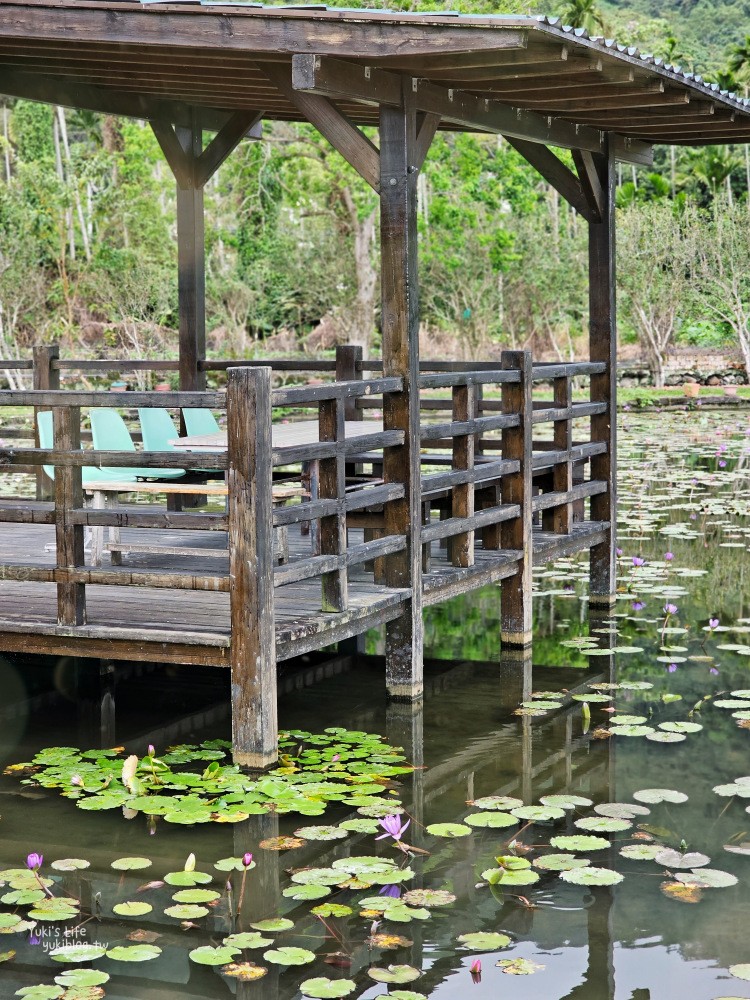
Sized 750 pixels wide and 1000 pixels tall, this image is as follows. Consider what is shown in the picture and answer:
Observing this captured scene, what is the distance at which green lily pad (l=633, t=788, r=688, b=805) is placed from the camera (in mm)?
4852

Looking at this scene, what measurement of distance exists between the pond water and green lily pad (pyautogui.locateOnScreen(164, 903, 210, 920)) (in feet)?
0.06

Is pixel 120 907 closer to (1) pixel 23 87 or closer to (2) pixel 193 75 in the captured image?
(2) pixel 193 75

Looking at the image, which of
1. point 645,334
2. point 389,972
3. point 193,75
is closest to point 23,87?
point 193,75

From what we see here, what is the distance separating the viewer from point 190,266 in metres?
8.93

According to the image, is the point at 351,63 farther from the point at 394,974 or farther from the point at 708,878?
the point at 394,974

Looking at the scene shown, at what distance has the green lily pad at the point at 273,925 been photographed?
3736mm

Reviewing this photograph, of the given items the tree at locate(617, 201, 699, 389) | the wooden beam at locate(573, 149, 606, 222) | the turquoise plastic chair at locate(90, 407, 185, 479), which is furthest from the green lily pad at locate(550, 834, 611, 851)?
the tree at locate(617, 201, 699, 389)

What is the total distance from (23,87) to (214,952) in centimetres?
532

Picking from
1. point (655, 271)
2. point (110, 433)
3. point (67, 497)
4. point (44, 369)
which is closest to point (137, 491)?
point (110, 433)

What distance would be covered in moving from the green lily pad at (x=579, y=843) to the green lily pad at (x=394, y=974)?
1.03 meters

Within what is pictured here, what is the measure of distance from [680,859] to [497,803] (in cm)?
79

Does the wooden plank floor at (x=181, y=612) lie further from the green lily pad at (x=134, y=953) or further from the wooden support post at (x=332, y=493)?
the green lily pad at (x=134, y=953)

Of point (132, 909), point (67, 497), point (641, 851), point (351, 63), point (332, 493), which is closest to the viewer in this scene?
point (132, 909)

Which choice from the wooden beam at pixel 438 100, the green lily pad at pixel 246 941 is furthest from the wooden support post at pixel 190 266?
the green lily pad at pixel 246 941
